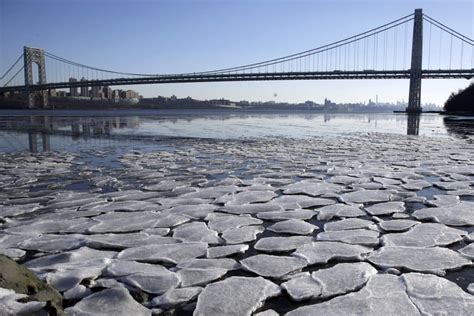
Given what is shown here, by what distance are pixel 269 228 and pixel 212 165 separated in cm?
339

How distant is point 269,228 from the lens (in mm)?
3033

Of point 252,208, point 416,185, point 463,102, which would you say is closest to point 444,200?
point 416,185

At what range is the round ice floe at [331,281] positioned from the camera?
1924 mm

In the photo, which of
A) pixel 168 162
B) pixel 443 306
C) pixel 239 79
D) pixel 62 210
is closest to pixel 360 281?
pixel 443 306

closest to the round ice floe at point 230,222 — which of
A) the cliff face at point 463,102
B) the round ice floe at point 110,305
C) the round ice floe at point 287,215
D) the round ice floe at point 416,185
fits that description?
the round ice floe at point 287,215

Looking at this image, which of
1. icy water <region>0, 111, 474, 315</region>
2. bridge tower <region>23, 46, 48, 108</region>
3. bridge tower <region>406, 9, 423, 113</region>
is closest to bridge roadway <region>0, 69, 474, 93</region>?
bridge tower <region>406, 9, 423, 113</region>

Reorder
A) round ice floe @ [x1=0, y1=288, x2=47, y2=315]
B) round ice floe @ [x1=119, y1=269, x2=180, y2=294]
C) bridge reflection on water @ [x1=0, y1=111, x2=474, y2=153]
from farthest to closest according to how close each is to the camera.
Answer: bridge reflection on water @ [x1=0, y1=111, x2=474, y2=153] < round ice floe @ [x1=119, y1=269, x2=180, y2=294] < round ice floe @ [x1=0, y1=288, x2=47, y2=315]

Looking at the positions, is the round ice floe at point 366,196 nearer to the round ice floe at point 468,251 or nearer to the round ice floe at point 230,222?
the round ice floe at point 230,222

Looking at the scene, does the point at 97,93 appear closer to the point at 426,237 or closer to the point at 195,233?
the point at 195,233

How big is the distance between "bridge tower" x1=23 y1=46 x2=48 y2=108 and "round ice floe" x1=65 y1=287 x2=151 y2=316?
5228 cm

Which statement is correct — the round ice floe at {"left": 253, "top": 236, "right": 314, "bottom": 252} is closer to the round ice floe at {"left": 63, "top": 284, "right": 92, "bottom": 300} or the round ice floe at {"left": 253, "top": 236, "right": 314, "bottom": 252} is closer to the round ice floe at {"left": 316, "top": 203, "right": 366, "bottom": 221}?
the round ice floe at {"left": 316, "top": 203, "right": 366, "bottom": 221}

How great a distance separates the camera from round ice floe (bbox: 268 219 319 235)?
2922mm

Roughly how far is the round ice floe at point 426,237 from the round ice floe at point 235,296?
3.46 feet

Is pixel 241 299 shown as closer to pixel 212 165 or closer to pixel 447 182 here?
pixel 447 182
